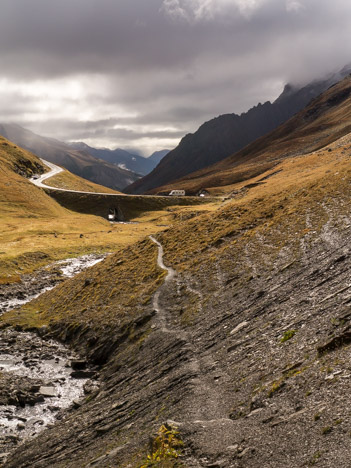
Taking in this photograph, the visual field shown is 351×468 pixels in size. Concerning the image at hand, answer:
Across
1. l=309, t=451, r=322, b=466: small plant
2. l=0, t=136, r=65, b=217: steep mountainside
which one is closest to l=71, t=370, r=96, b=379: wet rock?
l=309, t=451, r=322, b=466: small plant

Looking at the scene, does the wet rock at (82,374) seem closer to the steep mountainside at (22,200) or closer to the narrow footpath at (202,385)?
the narrow footpath at (202,385)

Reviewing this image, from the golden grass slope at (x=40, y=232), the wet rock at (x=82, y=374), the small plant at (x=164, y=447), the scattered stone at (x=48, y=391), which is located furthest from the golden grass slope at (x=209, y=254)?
the golden grass slope at (x=40, y=232)

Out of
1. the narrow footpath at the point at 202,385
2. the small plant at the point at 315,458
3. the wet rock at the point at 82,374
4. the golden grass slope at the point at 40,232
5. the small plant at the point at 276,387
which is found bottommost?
the wet rock at the point at 82,374

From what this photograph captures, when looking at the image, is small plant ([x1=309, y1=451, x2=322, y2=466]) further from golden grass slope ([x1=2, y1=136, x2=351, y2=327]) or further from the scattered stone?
the scattered stone

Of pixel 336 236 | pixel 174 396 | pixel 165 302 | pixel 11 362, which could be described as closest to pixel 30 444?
pixel 174 396

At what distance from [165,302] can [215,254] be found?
1058 centimetres

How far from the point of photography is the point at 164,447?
17.4 metres

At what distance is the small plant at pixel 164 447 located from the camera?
1678cm

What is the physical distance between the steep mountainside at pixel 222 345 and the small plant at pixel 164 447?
0.21ft

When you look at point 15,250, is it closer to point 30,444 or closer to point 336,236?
point 30,444

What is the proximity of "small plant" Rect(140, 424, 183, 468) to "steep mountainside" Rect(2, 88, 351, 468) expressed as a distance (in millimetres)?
63

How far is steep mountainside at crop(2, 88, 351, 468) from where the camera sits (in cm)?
1591

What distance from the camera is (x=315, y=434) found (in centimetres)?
1400

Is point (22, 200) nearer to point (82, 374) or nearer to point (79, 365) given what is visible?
point (79, 365)
